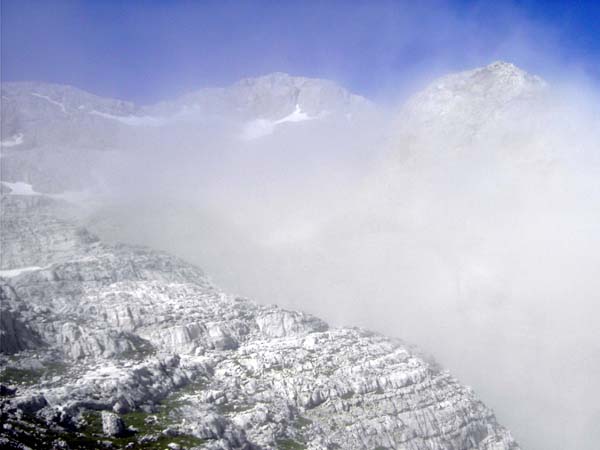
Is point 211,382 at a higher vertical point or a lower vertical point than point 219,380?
lower

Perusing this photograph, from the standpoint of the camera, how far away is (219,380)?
150 metres

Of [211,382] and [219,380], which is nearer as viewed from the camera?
[211,382]

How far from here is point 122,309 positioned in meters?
183

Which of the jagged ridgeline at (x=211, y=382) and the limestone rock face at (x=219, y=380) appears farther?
the limestone rock face at (x=219, y=380)

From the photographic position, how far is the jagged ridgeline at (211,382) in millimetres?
118500

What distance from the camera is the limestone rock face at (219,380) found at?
400 feet

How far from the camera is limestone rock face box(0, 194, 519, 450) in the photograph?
122m

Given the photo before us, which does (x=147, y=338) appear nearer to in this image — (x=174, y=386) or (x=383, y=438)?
(x=174, y=386)

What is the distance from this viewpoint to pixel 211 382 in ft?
487

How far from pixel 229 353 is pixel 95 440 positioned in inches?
2428

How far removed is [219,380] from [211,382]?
8.56 feet

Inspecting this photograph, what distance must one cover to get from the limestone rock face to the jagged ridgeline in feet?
1.15

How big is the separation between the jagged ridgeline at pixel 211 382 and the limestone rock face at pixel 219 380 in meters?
0.35

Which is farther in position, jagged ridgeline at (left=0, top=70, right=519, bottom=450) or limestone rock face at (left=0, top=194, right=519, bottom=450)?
limestone rock face at (left=0, top=194, right=519, bottom=450)
